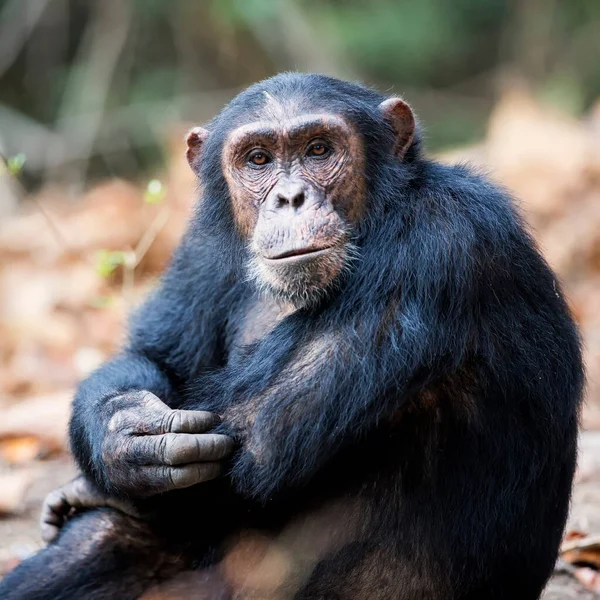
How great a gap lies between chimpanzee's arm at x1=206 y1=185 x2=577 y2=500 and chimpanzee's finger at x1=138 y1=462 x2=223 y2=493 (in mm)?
100

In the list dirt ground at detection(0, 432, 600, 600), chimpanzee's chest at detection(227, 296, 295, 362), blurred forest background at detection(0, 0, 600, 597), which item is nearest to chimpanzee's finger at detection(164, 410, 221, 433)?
chimpanzee's chest at detection(227, 296, 295, 362)

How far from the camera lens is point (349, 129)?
4.53 meters

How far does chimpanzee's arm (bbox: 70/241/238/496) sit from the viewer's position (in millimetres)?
3959

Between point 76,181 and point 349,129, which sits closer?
point 349,129

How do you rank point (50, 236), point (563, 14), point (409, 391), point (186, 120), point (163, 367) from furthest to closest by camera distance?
1. point (563, 14)
2. point (186, 120)
3. point (50, 236)
4. point (163, 367)
5. point (409, 391)

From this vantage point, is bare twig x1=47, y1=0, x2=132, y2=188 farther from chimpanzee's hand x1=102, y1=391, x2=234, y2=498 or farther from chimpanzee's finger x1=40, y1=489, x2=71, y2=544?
chimpanzee's hand x1=102, y1=391, x2=234, y2=498

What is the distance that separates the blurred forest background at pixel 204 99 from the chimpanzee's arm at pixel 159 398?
459 centimetres

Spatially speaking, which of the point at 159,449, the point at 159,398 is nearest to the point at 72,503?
the point at 159,398

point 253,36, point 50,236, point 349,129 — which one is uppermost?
point 253,36

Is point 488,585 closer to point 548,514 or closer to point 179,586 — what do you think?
point 548,514

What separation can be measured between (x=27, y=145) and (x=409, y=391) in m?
12.6

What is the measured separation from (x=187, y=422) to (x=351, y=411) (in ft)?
2.15

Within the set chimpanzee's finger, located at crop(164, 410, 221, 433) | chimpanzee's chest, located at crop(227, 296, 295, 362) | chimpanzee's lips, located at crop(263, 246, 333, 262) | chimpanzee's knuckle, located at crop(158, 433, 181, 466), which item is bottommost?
chimpanzee's knuckle, located at crop(158, 433, 181, 466)

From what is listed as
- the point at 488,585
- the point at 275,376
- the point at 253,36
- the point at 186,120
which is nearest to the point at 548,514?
the point at 488,585
